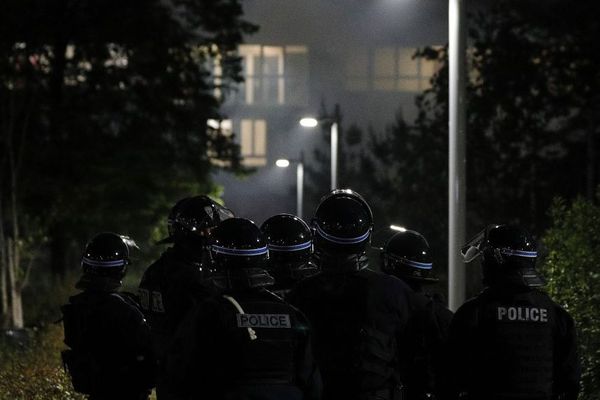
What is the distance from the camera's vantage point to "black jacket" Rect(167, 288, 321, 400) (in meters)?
4.77

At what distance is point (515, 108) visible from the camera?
96.0ft

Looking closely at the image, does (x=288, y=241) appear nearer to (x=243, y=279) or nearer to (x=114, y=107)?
(x=243, y=279)

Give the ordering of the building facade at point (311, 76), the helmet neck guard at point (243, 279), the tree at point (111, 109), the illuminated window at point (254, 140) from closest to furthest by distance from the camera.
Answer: the helmet neck guard at point (243, 279) < the tree at point (111, 109) < the building facade at point (311, 76) < the illuminated window at point (254, 140)

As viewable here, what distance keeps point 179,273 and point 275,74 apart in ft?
233

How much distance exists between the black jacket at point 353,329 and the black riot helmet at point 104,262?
1752 millimetres

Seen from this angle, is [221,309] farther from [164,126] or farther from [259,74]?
[259,74]

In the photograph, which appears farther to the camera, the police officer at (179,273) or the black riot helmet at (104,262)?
the black riot helmet at (104,262)

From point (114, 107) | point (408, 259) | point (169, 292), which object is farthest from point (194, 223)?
point (114, 107)

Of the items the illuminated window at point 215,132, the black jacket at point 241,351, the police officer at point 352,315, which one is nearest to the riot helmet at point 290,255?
the police officer at point 352,315

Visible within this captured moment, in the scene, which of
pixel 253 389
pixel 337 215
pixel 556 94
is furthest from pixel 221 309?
pixel 556 94

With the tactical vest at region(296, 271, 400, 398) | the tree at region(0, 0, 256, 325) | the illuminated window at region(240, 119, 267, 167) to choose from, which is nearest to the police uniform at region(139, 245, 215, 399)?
the tactical vest at region(296, 271, 400, 398)

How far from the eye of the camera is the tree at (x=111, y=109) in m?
27.8

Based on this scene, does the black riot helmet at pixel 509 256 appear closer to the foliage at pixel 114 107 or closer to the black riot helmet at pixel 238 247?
the black riot helmet at pixel 238 247

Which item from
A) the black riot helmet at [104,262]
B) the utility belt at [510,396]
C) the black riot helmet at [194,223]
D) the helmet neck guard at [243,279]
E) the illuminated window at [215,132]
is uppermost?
the illuminated window at [215,132]
